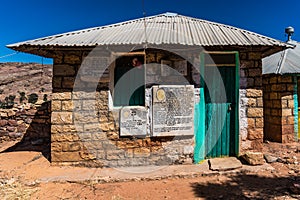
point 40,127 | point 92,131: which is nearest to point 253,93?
point 92,131

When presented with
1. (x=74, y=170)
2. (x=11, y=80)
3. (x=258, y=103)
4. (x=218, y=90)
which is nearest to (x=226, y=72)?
(x=218, y=90)

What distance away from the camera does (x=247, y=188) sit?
11.8ft

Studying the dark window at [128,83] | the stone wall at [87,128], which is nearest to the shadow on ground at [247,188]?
the stone wall at [87,128]

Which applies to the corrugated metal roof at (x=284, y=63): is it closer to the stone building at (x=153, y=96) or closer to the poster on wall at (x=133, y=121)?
the stone building at (x=153, y=96)

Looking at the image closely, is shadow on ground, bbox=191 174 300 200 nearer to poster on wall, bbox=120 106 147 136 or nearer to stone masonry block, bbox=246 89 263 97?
poster on wall, bbox=120 106 147 136

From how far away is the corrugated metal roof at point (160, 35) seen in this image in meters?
4.32

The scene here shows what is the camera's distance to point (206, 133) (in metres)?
4.83

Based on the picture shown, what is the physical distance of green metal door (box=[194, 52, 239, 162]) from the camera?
4777 mm

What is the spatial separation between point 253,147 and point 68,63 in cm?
469

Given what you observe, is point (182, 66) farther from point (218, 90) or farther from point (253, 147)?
point (253, 147)

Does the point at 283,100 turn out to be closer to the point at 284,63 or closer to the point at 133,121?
the point at 284,63

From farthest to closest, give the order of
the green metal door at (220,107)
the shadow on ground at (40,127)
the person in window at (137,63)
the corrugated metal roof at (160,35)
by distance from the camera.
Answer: the shadow on ground at (40,127) < the green metal door at (220,107) < the person in window at (137,63) < the corrugated metal roof at (160,35)

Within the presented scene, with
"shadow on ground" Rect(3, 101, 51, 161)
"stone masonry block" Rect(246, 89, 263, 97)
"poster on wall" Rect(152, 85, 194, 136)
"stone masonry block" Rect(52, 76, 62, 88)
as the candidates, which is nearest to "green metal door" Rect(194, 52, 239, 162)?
"stone masonry block" Rect(246, 89, 263, 97)

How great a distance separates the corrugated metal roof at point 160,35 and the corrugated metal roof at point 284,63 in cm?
244
